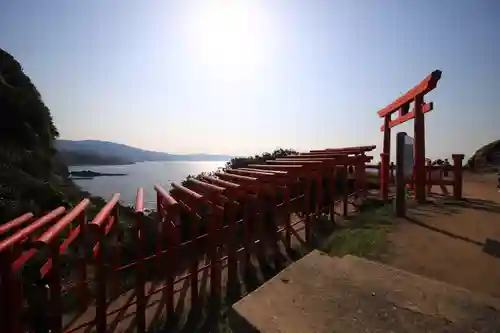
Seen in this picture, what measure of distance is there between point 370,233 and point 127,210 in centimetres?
936

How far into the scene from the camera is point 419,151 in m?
8.27

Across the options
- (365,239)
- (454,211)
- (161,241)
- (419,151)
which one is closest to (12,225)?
(161,241)

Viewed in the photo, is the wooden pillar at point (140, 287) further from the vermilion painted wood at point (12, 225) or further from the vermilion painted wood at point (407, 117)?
the vermilion painted wood at point (407, 117)

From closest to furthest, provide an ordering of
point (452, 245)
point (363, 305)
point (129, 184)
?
1. point (363, 305)
2. point (452, 245)
3. point (129, 184)

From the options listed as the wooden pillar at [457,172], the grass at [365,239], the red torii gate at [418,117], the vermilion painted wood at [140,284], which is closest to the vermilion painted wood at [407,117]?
the red torii gate at [418,117]

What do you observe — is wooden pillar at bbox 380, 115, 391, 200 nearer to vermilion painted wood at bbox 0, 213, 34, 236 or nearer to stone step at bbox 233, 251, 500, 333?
stone step at bbox 233, 251, 500, 333

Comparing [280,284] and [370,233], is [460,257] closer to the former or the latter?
[370,233]

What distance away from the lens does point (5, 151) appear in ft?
36.0

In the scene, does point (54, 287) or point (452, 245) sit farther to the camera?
point (452, 245)

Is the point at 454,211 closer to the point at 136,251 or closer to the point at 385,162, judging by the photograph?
the point at 385,162

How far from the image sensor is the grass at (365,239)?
4637 mm

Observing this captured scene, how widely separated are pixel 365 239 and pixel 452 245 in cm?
123

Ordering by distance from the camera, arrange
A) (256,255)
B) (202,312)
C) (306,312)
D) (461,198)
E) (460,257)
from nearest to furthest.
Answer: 1. (306,312)
2. (460,257)
3. (202,312)
4. (256,255)
5. (461,198)

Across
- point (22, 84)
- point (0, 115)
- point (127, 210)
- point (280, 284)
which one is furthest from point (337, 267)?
point (22, 84)
